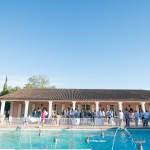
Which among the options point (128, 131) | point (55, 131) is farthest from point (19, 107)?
point (128, 131)

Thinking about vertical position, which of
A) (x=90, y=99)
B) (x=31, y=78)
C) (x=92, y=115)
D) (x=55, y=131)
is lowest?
(x=55, y=131)

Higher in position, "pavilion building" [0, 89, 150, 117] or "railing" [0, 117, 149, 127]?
"pavilion building" [0, 89, 150, 117]

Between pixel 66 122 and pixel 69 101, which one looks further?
pixel 69 101

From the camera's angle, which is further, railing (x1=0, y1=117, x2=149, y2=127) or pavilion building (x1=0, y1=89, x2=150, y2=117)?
pavilion building (x1=0, y1=89, x2=150, y2=117)

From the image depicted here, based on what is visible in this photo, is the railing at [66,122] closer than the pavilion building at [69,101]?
Yes

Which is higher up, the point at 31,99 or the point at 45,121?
the point at 31,99

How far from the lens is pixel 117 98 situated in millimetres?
25906

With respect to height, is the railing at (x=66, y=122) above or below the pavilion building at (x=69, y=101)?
below

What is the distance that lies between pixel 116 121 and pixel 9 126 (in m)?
11.0

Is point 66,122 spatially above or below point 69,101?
below

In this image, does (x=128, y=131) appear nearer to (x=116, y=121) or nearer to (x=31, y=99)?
(x=116, y=121)

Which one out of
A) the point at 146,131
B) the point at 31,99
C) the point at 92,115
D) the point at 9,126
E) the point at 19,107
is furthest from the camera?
the point at 19,107

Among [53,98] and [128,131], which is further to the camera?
[53,98]

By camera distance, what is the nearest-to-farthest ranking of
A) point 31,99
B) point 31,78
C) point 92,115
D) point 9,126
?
1. point 9,126
2. point 92,115
3. point 31,99
4. point 31,78
